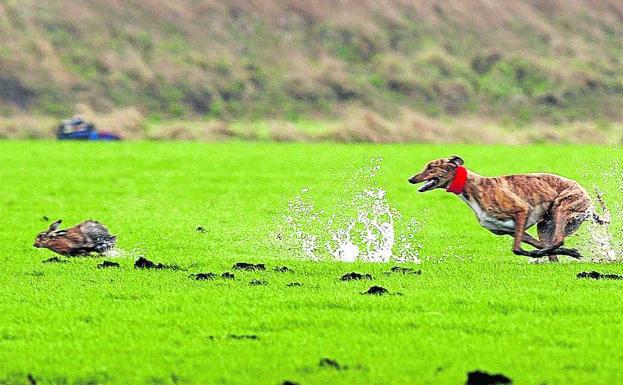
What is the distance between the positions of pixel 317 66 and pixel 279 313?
2131 inches

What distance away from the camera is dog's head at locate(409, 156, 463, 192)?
13742 millimetres

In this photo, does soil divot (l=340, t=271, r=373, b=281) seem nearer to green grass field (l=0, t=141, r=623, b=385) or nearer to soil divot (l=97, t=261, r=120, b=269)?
green grass field (l=0, t=141, r=623, b=385)

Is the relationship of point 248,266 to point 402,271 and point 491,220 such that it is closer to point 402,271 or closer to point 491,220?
point 402,271

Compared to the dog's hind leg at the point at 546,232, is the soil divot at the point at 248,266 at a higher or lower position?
lower

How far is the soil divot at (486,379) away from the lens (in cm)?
804

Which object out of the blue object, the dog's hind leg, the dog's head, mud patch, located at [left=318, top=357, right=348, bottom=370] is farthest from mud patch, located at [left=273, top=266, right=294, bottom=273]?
the blue object

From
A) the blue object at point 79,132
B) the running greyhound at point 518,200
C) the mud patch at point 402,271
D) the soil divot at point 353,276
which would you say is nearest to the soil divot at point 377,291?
the soil divot at point 353,276

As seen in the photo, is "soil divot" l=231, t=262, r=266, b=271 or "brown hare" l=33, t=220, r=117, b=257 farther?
"brown hare" l=33, t=220, r=117, b=257

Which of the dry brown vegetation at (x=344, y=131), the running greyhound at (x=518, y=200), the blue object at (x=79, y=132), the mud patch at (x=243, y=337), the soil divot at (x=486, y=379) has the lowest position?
the soil divot at (x=486, y=379)

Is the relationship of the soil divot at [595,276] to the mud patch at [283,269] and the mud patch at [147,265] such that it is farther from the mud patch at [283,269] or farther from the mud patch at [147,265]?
the mud patch at [147,265]

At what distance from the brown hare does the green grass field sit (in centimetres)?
28

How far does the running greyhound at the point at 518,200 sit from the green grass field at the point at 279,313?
410 mm

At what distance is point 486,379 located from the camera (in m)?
8.05

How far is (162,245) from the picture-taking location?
16.2 metres
